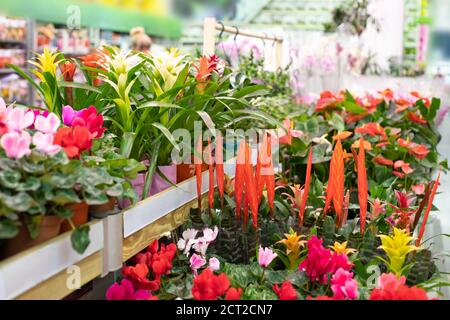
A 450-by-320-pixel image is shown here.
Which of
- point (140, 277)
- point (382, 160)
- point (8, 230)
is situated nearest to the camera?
point (8, 230)

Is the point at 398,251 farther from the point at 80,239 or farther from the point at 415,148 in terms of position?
the point at 415,148

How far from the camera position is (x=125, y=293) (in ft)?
4.25

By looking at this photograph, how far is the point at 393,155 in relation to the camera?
2717 mm

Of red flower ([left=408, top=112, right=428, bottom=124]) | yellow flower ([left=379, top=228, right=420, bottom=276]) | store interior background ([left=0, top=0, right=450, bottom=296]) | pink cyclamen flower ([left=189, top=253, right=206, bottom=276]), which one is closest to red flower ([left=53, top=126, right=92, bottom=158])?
pink cyclamen flower ([left=189, top=253, right=206, bottom=276])

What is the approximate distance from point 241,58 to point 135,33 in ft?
8.89

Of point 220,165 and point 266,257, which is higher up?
point 220,165

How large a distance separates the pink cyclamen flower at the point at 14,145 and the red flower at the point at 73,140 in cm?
8

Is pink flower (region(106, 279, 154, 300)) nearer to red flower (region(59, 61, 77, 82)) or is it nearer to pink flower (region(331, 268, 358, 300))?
pink flower (region(331, 268, 358, 300))

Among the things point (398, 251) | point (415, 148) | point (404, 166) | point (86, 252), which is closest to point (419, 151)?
point (415, 148)

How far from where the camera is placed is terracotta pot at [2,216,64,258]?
1047mm

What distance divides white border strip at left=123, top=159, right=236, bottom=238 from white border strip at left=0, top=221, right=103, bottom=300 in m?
0.18

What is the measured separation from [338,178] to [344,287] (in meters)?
0.46

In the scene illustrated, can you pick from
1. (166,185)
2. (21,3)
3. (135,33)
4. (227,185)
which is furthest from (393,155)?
(21,3)

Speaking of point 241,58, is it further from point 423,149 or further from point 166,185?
point 166,185
